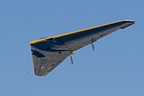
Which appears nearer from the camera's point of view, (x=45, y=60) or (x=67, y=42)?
(x=67, y=42)

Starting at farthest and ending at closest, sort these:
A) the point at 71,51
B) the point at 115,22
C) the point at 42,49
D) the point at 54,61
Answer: the point at 54,61, the point at 71,51, the point at 42,49, the point at 115,22

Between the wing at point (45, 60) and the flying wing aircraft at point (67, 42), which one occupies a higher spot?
the flying wing aircraft at point (67, 42)

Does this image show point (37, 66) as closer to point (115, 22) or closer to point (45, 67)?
point (45, 67)

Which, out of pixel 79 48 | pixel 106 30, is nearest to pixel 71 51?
pixel 79 48

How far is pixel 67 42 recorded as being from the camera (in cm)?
5459

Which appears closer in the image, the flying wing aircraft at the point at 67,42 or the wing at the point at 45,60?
the flying wing aircraft at the point at 67,42

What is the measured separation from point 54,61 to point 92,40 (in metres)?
17.9

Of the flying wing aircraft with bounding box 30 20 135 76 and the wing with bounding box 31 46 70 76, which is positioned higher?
the flying wing aircraft with bounding box 30 20 135 76

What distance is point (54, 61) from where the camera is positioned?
71.2 metres

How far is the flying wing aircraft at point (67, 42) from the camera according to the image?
5108 centimetres

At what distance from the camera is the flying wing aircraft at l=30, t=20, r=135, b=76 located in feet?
168

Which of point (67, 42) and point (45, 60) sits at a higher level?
point (67, 42)

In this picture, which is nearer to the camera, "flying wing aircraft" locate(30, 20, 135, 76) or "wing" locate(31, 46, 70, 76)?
"flying wing aircraft" locate(30, 20, 135, 76)

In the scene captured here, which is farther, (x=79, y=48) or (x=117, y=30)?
(x=79, y=48)
